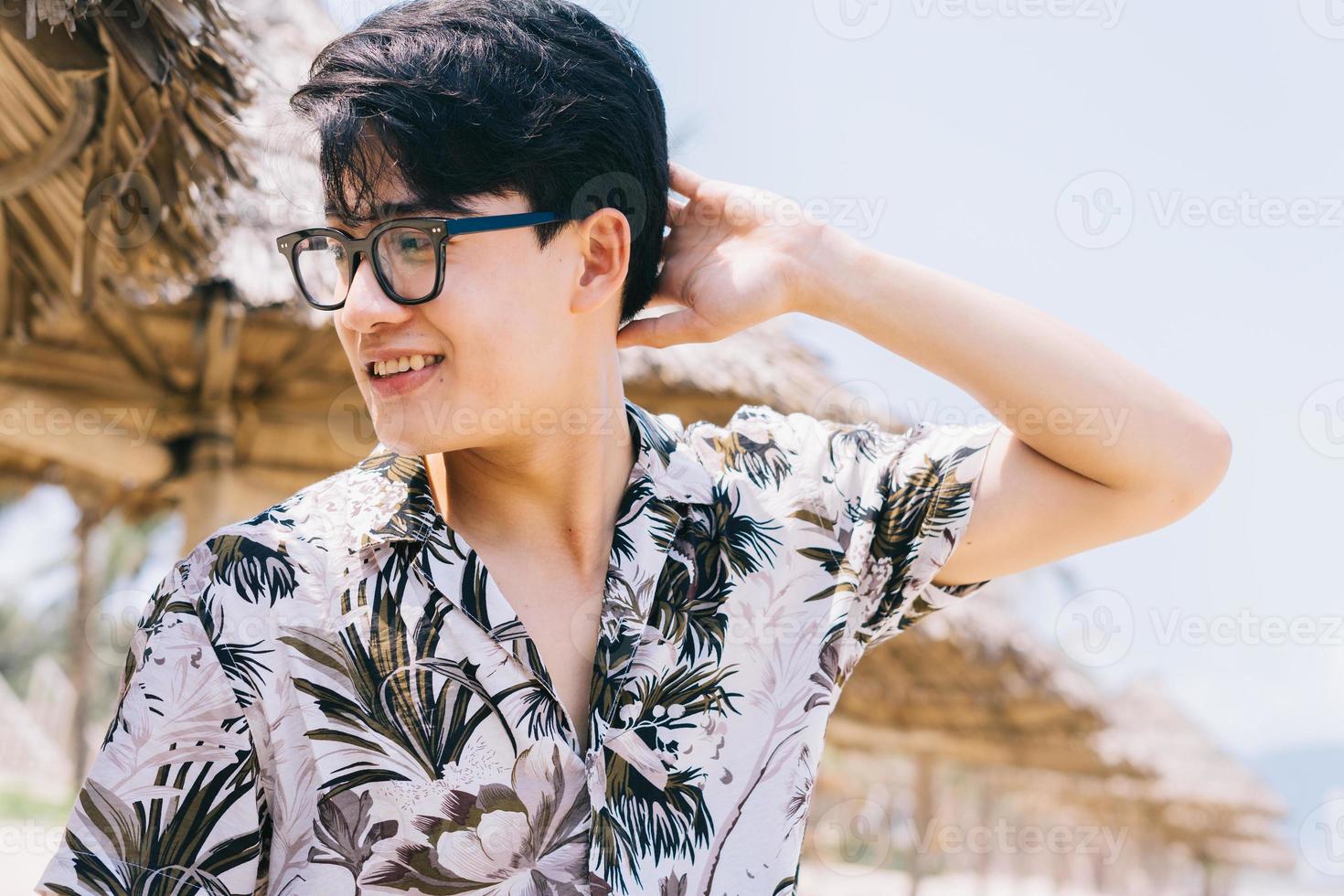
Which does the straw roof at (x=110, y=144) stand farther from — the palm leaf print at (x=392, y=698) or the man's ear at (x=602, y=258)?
the palm leaf print at (x=392, y=698)

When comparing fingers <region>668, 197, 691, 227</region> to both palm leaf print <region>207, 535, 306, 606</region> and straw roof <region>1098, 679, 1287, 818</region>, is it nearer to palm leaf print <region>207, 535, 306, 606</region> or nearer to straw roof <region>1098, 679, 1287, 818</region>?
palm leaf print <region>207, 535, 306, 606</region>

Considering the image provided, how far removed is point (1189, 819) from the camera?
16672mm

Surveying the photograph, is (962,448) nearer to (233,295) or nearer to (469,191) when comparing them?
(469,191)

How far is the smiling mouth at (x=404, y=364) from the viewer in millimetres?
1418

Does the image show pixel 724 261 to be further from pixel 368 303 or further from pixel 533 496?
pixel 368 303

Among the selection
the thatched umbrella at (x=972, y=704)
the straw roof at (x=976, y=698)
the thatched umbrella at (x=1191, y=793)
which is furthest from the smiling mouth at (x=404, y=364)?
the thatched umbrella at (x=1191, y=793)

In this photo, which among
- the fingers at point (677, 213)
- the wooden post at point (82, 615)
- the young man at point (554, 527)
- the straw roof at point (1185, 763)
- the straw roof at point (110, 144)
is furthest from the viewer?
the straw roof at point (1185, 763)

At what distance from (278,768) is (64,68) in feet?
5.18

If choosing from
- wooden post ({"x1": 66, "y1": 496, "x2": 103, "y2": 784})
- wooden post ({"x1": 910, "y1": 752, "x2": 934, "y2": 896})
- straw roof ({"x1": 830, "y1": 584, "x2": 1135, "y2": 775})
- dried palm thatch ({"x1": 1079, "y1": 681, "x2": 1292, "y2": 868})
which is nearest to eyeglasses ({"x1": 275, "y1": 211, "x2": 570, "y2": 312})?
straw roof ({"x1": 830, "y1": 584, "x2": 1135, "y2": 775})

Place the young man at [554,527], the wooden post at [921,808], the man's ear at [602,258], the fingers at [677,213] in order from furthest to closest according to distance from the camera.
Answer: the wooden post at [921,808]
the fingers at [677,213]
the man's ear at [602,258]
the young man at [554,527]

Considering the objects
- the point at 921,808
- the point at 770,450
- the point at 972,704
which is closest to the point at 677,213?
the point at 770,450

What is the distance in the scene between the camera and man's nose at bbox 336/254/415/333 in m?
1.38

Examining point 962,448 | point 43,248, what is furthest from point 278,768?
point 43,248

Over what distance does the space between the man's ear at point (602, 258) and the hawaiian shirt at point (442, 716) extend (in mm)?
259
